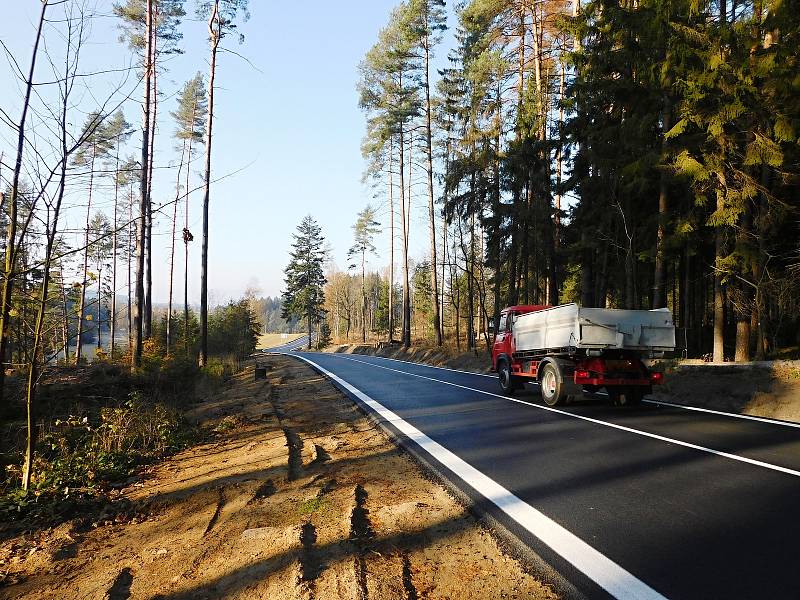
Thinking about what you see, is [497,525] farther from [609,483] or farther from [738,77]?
[738,77]

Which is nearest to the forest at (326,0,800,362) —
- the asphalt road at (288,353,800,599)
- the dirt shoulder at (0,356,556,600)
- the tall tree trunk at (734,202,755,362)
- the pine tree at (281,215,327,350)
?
the tall tree trunk at (734,202,755,362)

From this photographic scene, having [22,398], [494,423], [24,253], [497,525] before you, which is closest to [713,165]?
[494,423]

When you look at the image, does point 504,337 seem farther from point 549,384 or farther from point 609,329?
point 609,329

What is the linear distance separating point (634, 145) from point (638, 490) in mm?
14303

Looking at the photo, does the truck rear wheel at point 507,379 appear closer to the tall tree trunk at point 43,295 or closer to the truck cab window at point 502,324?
the truck cab window at point 502,324

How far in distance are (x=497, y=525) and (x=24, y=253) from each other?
5532 millimetres

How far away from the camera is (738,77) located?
12.7 meters

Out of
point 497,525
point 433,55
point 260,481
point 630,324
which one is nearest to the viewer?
point 497,525

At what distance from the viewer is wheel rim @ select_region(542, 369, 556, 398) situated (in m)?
10.4

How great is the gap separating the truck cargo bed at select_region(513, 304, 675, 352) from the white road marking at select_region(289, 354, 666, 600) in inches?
176

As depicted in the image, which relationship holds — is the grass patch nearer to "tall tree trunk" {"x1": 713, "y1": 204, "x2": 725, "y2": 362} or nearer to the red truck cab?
the red truck cab

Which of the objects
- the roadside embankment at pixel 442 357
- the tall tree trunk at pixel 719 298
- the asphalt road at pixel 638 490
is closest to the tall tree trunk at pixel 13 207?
the asphalt road at pixel 638 490

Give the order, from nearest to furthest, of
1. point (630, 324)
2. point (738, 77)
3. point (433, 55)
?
1. point (630, 324)
2. point (738, 77)
3. point (433, 55)

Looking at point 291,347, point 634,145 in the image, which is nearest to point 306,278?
point 291,347
